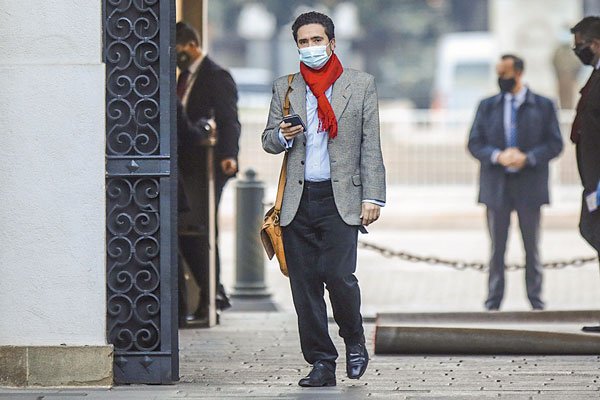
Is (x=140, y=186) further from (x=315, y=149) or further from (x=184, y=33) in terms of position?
(x=184, y=33)

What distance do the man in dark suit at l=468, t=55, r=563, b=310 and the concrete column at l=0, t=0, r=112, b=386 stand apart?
578 cm

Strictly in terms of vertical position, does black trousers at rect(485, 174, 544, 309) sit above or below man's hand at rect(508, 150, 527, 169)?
below

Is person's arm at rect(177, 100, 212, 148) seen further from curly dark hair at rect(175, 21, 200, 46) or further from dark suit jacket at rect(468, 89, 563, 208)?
dark suit jacket at rect(468, 89, 563, 208)

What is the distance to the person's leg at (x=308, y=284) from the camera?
8.55 m

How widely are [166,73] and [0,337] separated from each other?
1.62 m

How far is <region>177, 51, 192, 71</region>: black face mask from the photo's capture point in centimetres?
1206

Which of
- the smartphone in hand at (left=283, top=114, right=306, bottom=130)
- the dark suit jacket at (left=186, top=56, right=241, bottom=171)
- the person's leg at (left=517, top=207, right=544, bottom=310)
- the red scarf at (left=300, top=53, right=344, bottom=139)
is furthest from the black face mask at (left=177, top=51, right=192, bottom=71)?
the smartphone in hand at (left=283, top=114, right=306, bottom=130)

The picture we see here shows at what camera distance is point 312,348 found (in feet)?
28.5

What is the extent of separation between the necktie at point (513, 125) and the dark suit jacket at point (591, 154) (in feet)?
9.11

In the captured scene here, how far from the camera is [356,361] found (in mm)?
8727

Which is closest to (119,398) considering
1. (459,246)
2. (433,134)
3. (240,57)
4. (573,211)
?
(459,246)

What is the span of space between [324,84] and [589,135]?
306cm

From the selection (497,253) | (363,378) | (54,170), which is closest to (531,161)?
(497,253)

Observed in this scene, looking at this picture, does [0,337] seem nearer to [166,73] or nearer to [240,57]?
[166,73]
